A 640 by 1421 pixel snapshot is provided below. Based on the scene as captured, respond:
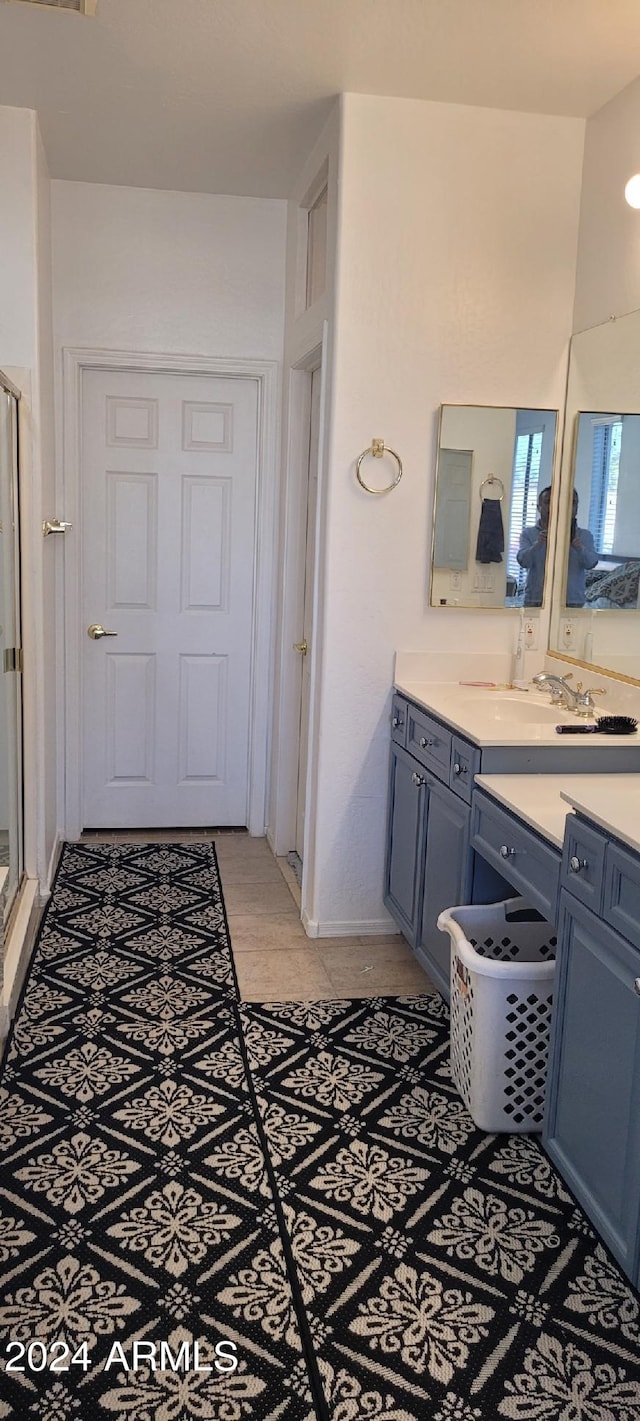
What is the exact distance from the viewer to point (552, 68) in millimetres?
3078

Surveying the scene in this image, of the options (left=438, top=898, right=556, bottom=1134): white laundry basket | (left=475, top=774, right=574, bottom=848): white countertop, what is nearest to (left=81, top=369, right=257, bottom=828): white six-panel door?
(left=475, top=774, right=574, bottom=848): white countertop

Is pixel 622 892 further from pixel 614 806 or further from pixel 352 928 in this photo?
pixel 352 928

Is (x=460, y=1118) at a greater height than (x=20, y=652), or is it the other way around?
(x=20, y=652)

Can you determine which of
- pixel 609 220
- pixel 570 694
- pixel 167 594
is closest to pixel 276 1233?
pixel 570 694

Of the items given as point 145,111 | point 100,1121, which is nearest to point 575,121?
point 145,111

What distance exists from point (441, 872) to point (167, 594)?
2120 mm

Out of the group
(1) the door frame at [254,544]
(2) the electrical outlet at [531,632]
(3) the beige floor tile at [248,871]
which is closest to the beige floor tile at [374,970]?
(3) the beige floor tile at [248,871]

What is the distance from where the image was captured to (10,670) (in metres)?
3.62

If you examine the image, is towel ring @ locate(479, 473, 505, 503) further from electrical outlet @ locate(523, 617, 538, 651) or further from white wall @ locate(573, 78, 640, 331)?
white wall @ locate(573, 78, 640, 331)

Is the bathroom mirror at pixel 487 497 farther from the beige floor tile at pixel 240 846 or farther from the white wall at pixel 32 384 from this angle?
the beige floor tile at pixel 240 846

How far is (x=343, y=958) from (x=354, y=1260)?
1.50m

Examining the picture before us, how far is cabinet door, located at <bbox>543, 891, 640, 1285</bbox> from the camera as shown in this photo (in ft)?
6.28

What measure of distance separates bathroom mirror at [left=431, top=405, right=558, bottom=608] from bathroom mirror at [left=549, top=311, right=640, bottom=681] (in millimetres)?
97

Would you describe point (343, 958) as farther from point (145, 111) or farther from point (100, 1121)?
point (145, 111)
